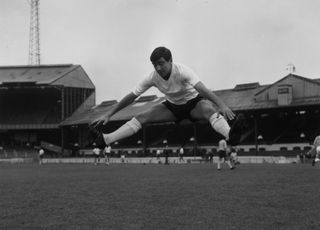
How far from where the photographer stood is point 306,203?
13195 millimetres

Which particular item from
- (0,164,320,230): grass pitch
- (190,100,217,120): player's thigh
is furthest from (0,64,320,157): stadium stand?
(190,100,217,120): player's thigh

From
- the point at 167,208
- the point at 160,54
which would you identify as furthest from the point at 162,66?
the point at 167,208

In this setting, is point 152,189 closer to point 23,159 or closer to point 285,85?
point 285,85

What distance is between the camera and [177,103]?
326 inches

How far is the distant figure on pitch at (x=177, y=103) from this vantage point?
7598 millimetres

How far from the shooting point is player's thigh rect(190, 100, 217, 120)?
820 centimetres

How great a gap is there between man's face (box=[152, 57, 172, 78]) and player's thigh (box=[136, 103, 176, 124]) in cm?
81

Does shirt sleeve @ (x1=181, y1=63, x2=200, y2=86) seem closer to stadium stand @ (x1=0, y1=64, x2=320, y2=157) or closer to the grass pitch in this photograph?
the grass pitch

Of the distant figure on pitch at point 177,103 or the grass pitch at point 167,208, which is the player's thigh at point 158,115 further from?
the grass pitch at point 167,208

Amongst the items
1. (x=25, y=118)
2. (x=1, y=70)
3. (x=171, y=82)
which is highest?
(x=1, y=70)

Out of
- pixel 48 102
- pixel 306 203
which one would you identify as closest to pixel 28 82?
pixel 48 102

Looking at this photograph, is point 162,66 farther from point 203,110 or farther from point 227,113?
point 227,113

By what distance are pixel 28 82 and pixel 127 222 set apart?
236ft

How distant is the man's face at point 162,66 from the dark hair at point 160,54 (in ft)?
0.14
